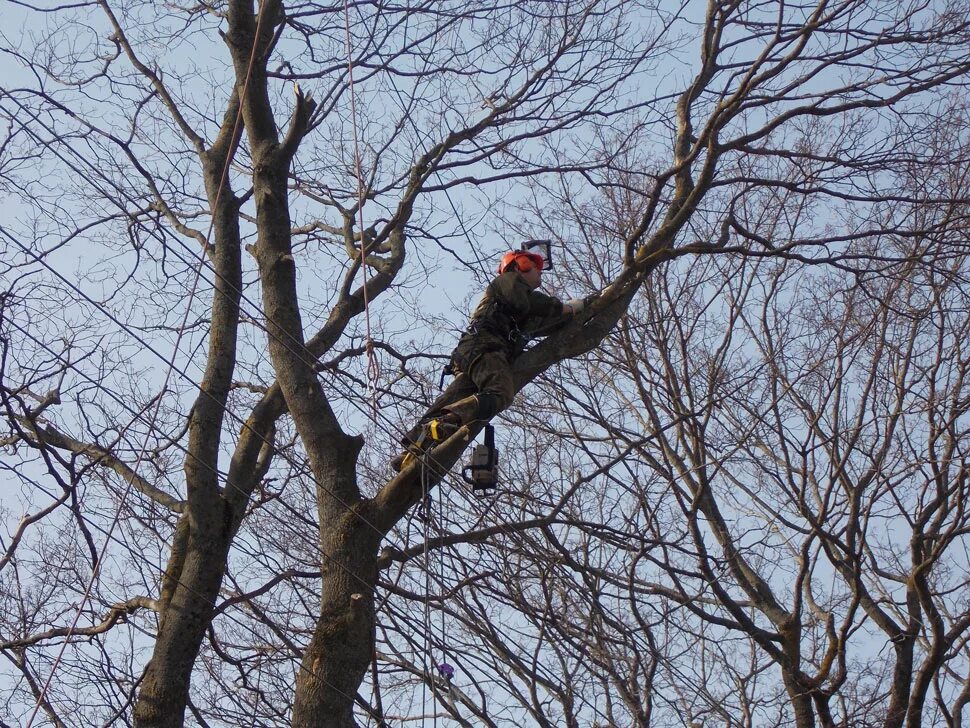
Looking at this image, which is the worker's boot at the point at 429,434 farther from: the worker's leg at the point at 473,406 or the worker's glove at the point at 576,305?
the worker's glove at the point at 576,305

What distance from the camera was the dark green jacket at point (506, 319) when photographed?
538cm

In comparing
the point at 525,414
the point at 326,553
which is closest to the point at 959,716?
the point at 525,414

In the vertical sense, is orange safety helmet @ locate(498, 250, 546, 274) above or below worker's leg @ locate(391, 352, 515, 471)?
above

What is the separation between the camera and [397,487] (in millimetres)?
4637

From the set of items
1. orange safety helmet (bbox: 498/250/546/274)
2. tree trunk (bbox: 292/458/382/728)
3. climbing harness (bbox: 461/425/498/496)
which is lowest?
tree trunk (bbox: 292/458/382/728)

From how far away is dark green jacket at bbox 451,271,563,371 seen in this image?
5379mm

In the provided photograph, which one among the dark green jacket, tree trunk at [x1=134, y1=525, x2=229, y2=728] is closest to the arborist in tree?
the dark green jacket

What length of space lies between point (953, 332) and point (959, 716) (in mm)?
2491

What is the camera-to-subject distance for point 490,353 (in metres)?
5.27

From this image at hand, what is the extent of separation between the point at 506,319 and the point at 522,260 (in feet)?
1.80

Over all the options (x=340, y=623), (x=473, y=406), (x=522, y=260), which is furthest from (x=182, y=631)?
(x=522, y=260)

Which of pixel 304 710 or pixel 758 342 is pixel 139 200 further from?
pixel 758 342

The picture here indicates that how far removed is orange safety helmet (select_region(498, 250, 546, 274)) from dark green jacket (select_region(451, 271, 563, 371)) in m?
0.28

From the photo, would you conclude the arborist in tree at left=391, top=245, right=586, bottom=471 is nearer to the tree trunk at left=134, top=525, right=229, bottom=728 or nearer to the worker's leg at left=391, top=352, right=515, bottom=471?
the worker's leg at left=391, top=352, right=515, bottom=471
